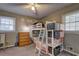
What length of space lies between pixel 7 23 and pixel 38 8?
58cm

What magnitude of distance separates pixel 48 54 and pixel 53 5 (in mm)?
827

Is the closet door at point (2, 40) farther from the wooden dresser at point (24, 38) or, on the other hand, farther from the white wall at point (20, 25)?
the wooden dresser at point (24, 38)

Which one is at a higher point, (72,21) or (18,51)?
(72,21)

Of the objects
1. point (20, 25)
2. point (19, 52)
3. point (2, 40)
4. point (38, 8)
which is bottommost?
point (19, 52)

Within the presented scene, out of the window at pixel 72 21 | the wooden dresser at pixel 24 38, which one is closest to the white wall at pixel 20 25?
the wooden dresser at pixel 24 38

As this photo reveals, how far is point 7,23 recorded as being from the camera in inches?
68.9

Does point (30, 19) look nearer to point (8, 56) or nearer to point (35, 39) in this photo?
point (35, 39)

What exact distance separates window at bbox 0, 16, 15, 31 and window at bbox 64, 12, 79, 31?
88 cm

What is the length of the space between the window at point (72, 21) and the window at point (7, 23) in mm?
885

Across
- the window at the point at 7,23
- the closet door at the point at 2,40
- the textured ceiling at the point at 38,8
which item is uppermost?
the textured ceiling at the point at 38,8

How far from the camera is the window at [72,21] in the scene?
1.69 m

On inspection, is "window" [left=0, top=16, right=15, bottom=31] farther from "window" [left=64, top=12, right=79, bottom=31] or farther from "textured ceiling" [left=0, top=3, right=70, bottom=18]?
"window" [left=64, top=12, right=79, bottom=31]

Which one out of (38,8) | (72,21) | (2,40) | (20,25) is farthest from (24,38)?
(72,21)

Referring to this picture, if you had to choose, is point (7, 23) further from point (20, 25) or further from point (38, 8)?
point (38, 8)
